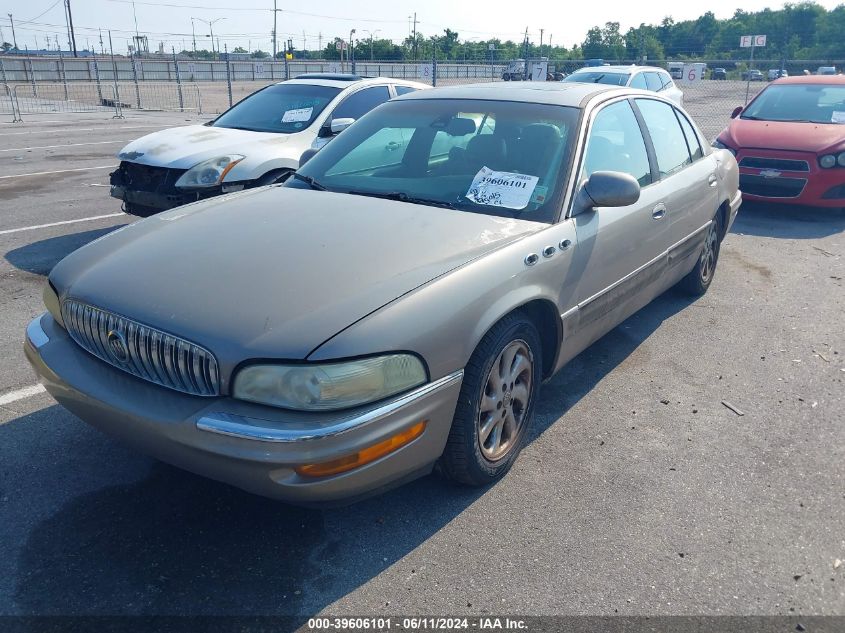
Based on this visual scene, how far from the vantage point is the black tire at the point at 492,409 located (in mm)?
2863

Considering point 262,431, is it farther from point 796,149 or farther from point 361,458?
point 796,149

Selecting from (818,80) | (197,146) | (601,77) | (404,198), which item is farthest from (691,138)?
(601,77)

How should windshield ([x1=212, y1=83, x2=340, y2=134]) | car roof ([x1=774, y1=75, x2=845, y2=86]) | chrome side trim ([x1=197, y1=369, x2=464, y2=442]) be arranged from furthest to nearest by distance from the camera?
car roof ([x1=774, y1=75, x2=845, y2=86])
windshield ([x1=212, y1=83, x2=340, y2=134])
chrome side trim ([x1=197, y1=369, x2=464, y2=442])

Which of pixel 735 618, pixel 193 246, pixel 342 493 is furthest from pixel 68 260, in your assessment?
pixel 735 618

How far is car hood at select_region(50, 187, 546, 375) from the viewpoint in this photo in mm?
2477

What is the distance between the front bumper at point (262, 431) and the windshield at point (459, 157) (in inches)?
46.9

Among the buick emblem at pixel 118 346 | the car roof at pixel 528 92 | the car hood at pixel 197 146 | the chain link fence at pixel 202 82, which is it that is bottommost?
the chain link fence at pixel 202 82

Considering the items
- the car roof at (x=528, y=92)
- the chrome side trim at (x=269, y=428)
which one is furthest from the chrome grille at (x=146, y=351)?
the car roof at (x=528, y=92)

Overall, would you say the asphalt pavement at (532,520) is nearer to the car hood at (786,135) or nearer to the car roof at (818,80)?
the car hood at (786,135)

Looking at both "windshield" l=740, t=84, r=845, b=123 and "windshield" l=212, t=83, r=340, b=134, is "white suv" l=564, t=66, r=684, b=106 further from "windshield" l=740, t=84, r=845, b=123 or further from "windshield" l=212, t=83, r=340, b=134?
"windshield" l=212, t=83, r=340, b=134

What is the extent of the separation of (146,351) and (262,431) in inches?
23.5

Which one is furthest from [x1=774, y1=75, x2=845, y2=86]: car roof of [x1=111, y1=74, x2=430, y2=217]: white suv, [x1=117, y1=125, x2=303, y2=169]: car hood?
[x1=117, y1=125, x2=303, y2=169]: car hood

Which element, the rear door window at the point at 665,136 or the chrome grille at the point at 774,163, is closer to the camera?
the rear door window at the point at 665,136

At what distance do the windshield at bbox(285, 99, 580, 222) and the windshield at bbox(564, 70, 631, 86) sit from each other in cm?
1119
